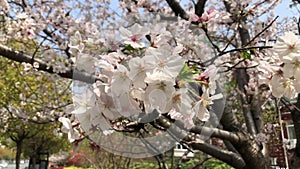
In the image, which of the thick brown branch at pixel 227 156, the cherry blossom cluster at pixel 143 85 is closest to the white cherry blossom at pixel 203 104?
the cherry blossom cluster at pixel 143 85

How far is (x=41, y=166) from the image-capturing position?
1330cm

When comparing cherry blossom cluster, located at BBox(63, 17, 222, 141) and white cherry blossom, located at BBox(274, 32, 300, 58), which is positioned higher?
white cherry blossom, located at BBox(274, 32, 300, 58)

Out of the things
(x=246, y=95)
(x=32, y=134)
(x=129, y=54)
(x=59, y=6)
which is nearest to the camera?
(x=129, y=54)

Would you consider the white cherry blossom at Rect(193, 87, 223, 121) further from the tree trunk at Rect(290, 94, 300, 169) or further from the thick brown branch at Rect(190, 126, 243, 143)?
the tree trunk at Rect(290, 94, 300, 169)

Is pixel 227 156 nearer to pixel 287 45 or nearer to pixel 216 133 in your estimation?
pixel 216 133

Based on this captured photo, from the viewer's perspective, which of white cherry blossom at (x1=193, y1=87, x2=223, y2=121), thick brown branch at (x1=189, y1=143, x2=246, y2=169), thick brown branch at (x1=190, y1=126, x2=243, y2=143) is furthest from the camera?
thick brown branch at (x1=189, y1=143, x2=246, y2=169)

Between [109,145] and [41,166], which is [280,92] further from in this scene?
[41,166]

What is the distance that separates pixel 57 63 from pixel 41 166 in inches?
447

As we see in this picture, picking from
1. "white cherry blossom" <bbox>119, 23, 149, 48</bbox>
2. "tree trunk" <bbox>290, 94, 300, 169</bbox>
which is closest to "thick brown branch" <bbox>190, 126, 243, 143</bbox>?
"tree trunk" <bbox>290, 94, 300, 169</bbox>

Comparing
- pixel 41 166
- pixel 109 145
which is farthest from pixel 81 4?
pixel 41 166

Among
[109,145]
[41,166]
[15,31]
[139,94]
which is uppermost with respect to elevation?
[15,31]

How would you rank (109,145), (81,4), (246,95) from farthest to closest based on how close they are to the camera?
(81,4)
(246,95)
(109,145)

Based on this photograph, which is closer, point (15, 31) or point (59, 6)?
point (15, 31)

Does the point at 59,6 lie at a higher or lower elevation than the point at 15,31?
higher
